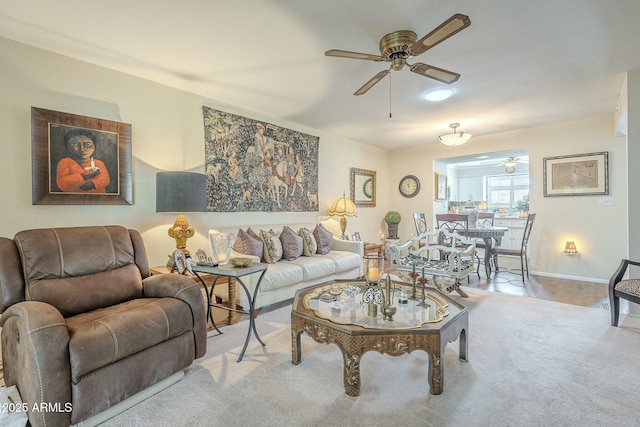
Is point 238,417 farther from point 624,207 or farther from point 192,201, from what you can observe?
point 624,207

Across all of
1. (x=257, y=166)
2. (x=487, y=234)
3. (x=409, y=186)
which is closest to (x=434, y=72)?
(x=257, y=166)

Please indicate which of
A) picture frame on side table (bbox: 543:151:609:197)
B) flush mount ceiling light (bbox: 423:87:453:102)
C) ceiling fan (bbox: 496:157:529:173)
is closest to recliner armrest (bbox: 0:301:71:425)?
flush mount ceiling light (bbox: 423:87:453:102)

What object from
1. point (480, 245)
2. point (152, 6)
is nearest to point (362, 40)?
point (152, 6)

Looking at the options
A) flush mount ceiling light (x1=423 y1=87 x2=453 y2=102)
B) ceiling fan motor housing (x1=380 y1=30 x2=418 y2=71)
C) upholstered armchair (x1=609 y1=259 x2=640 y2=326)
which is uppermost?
flush mount ceiling light (x1=423 y1=87 x2=453 y2=102)

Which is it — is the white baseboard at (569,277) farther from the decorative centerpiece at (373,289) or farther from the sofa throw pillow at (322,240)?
the decorative centerpiece at (373,289)

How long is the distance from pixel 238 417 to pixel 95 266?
1.45 m

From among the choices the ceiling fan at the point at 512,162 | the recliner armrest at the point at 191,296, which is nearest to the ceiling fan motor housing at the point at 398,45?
the recliner armrest at the point at 191,296

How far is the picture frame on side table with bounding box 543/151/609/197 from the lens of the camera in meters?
4.38

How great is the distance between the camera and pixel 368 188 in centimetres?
621

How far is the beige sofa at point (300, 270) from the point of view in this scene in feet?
10.4

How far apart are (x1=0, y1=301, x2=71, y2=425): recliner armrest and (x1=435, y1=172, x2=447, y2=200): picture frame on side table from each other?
6.50 meters

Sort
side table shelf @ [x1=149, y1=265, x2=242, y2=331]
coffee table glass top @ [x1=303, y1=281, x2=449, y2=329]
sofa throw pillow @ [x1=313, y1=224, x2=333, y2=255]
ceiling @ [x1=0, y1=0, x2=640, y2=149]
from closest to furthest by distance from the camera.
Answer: coffee table glass top @ [x1=303, y1=281, x2=449, y2=329], ceiling @ [x1=0, y1=0, x2=640, y2=149], side table shelf @ [x1=149, y1=265, x2=242, y2=331], sofa throw pillow @ [x1=313, y1=224, x2=333, y2=255]

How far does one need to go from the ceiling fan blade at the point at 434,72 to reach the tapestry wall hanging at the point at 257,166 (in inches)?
94.0

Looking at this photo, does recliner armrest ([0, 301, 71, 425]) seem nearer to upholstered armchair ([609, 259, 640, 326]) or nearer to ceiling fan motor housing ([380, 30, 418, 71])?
ceiling fan motor housing ([380, 30, 418, 71])
